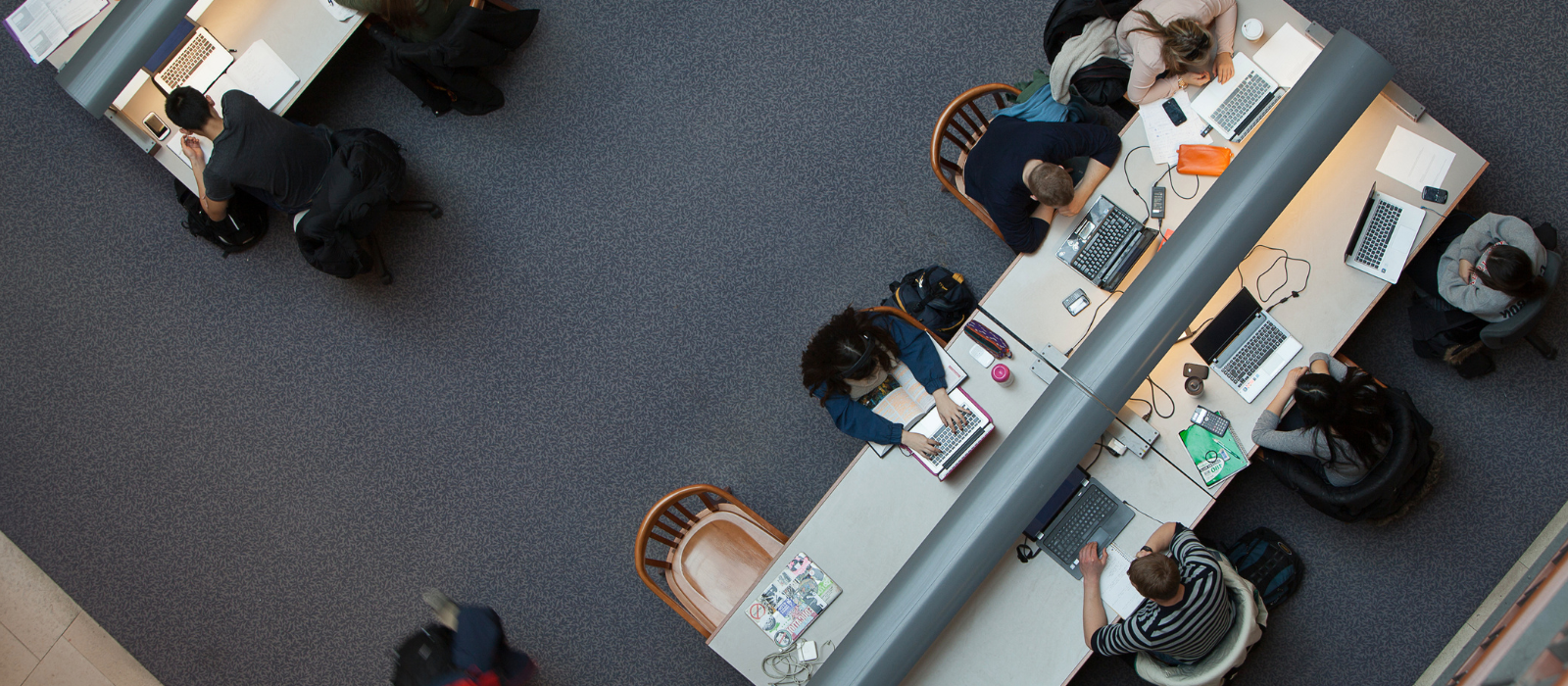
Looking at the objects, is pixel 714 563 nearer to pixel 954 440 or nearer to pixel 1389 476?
pixel 954 440

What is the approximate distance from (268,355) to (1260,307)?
13.6 ft

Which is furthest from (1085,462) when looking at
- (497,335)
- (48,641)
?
(48,641)

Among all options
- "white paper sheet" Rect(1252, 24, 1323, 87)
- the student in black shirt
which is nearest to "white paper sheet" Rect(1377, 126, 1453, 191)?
"white paper sheet" Rect(1252, 24, 1323, 87)

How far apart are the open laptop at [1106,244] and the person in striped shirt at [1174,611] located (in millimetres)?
894

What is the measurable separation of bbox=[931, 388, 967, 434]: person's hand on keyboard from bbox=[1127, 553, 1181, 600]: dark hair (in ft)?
2.27

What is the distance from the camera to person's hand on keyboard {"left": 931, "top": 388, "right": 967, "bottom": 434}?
8.81 feet

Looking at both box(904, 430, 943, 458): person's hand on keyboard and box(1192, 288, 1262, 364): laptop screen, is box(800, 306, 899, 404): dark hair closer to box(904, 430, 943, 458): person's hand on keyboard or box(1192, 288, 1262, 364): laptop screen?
box(904, 430, 943, 458): person's hand on keyboard

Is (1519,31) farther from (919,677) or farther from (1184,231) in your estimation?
(919,677)

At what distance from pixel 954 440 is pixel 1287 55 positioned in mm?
1729

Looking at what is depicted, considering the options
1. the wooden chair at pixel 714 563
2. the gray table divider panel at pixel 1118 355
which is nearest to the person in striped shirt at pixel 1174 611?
the gray table divider panel at pixel 1118 355

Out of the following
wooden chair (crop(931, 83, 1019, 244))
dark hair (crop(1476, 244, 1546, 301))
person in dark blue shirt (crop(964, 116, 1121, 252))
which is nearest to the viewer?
dark hair (crop(1476, 244, 1546, 301))

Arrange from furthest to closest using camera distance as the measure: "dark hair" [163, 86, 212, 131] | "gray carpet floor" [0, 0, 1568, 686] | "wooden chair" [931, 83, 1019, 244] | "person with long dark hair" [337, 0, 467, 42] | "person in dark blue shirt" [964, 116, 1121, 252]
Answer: "gray carpet floor" [0, 0, 1568, 686], "person with long dark hair" [337, 0, 467, 42], "dark hair" [163, 86, 212, 131], "wooden chair" [931, 83, 1019, 244], "person in dark blue shirt" [964, 116, 1121, 252]

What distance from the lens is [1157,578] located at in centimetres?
237

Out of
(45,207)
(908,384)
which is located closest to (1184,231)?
(908,384)
